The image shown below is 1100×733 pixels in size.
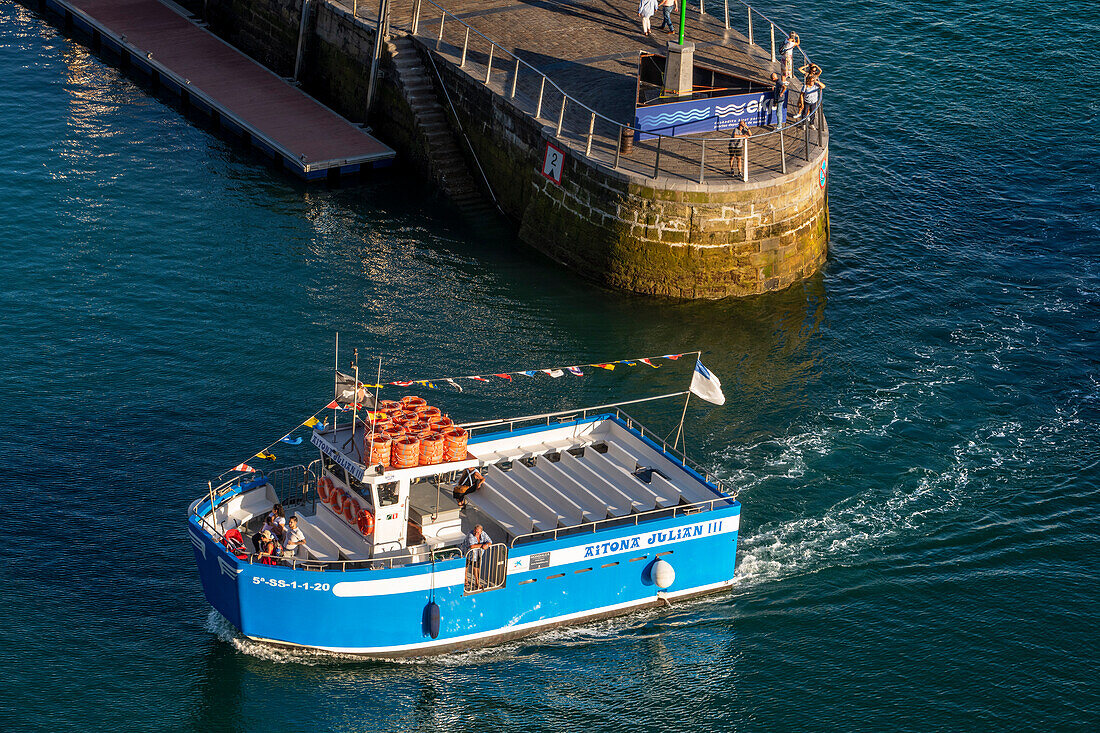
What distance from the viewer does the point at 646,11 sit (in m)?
58.5

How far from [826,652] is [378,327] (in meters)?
18.9

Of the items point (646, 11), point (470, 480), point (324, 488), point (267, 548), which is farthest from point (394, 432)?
point (646, 11)

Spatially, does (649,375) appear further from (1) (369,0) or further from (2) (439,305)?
(1) (369,0)

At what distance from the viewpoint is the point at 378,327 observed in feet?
154

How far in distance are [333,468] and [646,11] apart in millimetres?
30373

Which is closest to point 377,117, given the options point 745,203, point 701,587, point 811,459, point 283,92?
point 283,92

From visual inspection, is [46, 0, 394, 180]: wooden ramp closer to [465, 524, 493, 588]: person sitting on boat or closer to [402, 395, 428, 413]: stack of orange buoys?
[402, 395, 428, 413]: stack of orange buoys

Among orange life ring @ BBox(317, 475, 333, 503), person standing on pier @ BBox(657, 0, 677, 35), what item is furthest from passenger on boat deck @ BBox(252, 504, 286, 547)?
person standing on pier @ BBox(657, 0, 677, 35)

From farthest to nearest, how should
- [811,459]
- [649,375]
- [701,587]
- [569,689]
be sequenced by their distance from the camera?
[649,375] < [811,459] < [701,587] < [569,689]

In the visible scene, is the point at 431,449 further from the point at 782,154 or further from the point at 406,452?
the point at 782,154

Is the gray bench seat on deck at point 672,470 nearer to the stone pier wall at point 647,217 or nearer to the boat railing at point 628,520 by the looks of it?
the boat railing at point 628,520

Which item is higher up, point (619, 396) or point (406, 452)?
point (406, 452)

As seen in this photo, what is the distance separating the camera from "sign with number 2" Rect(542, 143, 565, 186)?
50.9m

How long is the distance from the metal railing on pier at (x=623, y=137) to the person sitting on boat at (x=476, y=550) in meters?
19.2
